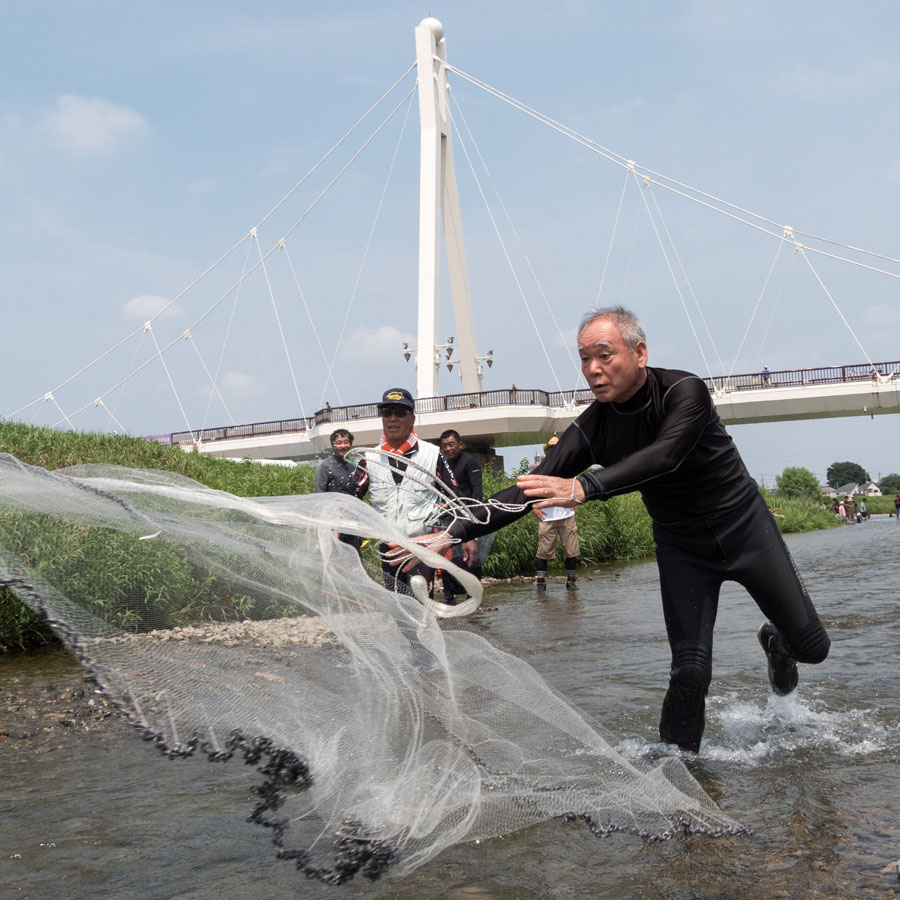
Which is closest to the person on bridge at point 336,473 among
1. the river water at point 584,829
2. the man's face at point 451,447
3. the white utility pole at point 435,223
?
→ the man's face at point 451,447

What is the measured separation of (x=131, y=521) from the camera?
144 inches

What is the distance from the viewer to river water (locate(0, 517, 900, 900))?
285 cm

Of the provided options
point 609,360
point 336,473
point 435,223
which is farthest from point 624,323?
point 435,223

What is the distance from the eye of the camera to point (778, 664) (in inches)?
179

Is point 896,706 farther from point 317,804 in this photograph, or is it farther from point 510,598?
point 510,598

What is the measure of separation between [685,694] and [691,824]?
781mm

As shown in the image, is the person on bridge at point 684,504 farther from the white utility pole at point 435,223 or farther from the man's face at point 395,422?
the white utility pole at point 435,223

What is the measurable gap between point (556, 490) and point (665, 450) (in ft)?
1.60

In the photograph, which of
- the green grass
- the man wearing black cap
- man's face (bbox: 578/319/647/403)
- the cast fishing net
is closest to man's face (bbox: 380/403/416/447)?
the man wearing black cap

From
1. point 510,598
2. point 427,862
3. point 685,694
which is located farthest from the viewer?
point 510,598

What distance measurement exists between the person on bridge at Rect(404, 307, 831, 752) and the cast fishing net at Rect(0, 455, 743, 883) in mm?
482

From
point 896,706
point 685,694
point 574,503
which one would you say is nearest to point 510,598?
point 896,706

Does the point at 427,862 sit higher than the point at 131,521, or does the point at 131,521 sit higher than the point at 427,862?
the point at 131,521

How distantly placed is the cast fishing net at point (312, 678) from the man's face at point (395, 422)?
1.75 metres
